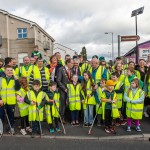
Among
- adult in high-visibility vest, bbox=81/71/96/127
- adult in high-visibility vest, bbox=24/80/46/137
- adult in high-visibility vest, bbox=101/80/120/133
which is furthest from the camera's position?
adult in high-visibility vest, bbox=81/71/96/127

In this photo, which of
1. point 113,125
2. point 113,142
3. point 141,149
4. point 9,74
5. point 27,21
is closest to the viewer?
point 141,149

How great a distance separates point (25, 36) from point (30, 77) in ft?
102

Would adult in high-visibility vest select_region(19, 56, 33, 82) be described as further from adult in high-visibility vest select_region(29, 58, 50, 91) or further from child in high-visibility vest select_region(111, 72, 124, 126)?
child in high-visibility vest select_region(111, 72, 124, 126)

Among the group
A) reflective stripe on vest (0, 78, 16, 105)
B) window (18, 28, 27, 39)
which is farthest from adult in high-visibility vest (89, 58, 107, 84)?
window (18, 28, 27, 39)

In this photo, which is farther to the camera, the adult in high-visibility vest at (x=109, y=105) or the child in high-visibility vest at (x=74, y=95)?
the child in high-visibility vest at (x=74, y=95)

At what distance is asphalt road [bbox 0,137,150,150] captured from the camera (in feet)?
20.4

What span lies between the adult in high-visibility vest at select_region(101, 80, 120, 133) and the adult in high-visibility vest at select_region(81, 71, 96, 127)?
0.56 meters

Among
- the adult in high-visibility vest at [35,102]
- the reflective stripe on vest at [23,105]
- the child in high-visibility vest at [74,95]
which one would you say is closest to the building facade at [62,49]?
the child in high-visibility vest at [74,95]

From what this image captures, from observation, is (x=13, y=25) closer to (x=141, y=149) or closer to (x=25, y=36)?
(x=25, y=36)

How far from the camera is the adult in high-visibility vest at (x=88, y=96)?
8.19 metres

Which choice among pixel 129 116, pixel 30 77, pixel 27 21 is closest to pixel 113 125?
pixel 129 116

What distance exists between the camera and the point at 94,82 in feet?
27.4

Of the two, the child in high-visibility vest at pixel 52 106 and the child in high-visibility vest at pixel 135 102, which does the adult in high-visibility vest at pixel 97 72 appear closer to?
the child in high-visibility vest at pixel 135 102

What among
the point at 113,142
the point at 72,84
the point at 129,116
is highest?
the point at 72,84
